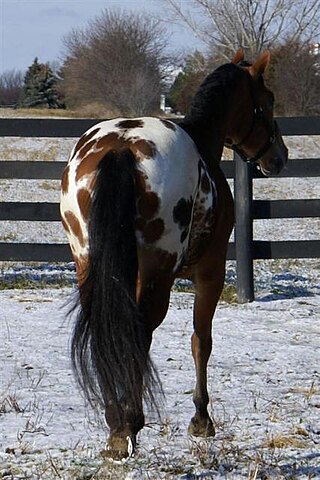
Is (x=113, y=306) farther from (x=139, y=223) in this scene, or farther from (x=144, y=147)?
(x=144, y=147)

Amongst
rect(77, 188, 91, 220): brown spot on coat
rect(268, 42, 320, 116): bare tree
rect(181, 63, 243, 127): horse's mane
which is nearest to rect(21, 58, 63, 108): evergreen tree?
rect(268, 42, 320, 116): bare tree

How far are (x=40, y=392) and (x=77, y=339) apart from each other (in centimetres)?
157

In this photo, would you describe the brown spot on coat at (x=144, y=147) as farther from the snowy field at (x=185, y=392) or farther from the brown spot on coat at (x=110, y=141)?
Result: the snowy field at (x=185, y=392)

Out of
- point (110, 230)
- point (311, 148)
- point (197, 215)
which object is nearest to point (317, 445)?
point (197, 215)

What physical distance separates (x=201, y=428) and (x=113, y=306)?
1150mm

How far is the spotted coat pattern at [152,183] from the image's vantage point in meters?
3.40

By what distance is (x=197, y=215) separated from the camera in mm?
3760

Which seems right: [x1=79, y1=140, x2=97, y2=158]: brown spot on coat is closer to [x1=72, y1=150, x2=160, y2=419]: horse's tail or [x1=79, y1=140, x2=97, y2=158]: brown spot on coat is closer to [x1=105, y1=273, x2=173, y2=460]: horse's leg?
[x1=72, y1=150, x2=160, y2=419]: horse's tail

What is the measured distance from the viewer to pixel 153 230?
3.41 meters

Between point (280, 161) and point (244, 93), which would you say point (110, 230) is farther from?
point (280, 161)

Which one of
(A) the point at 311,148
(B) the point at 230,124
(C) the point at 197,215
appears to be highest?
(B) the point at 230,124

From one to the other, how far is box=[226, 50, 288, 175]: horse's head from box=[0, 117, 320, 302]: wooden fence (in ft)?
8.46

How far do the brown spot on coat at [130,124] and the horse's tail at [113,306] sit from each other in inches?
11.8

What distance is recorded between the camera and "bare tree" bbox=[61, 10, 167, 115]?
42.6 metres
